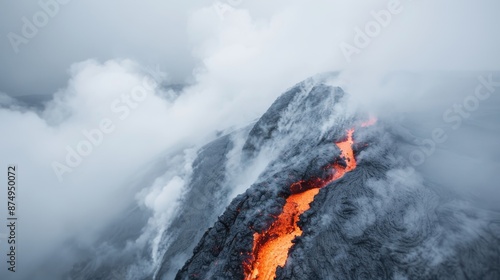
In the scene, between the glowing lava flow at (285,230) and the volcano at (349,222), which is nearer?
the volcano at (349,222)

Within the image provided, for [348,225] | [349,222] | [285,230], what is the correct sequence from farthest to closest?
[285,230] < [349,222] < [348,225]

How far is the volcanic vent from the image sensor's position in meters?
15.8

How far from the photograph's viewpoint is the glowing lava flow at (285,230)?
62.6 feet

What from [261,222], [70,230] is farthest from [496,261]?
[70,230]

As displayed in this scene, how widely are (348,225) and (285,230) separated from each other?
5.00 m

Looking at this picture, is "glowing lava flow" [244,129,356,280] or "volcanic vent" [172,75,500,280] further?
"glowing lava flow" [244,129,356,280]

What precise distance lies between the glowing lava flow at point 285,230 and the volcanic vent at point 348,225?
8cm

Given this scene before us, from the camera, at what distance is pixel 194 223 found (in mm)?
44344

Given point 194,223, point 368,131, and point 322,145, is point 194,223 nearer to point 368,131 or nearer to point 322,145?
point 322,145

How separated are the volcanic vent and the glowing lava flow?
0.08 meters

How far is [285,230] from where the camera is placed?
21594 mm

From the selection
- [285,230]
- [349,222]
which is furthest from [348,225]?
[285,230]

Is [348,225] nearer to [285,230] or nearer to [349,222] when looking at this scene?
[349,222]

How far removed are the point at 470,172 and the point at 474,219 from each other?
6379 mm
